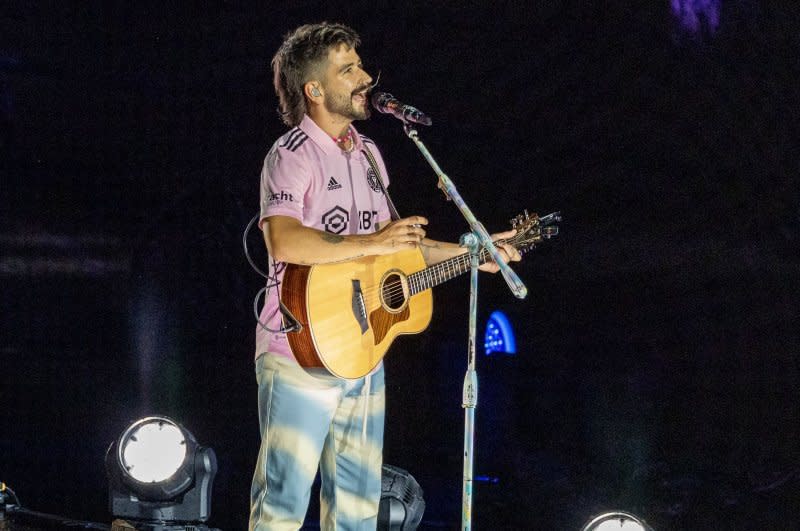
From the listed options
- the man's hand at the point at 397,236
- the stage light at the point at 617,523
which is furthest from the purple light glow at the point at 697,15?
the stage light at the point at 617,523

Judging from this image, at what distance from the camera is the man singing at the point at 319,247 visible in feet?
9.94

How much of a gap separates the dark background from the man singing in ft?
4.14

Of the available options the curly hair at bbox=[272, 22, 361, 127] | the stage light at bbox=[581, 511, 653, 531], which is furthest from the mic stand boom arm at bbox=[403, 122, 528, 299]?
the stage light at bbox=[581, 511, 653, 531]

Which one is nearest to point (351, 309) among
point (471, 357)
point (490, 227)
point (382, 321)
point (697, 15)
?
point (382, 321)

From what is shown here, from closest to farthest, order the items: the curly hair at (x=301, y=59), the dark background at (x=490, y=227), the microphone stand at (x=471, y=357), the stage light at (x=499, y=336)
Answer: the microphone stand at (x=471, y=357), the curly hair at (x=301, y=59), the dark background at (x=490, y=227), the stage light at (x=499, y=336)

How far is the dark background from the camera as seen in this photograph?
4.06m

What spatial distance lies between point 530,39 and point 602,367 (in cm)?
151

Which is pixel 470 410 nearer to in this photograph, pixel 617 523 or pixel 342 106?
pixel 617 523

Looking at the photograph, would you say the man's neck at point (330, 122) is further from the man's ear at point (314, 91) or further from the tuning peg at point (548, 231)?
the tuning peg at point (548, 231)

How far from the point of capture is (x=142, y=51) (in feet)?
16.4

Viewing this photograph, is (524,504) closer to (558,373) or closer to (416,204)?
(558,373)

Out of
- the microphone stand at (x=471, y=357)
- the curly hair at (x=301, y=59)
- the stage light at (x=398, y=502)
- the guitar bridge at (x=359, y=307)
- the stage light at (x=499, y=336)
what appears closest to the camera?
the microphone stand at (x=471, y=357)

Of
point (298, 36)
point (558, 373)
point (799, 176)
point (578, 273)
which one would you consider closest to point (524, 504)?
point (558, 373)

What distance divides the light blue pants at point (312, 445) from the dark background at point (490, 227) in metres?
1.48
